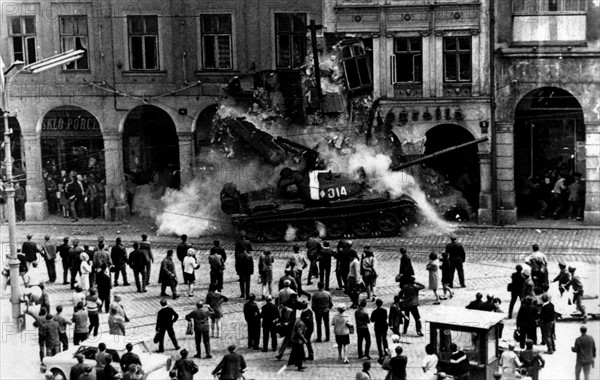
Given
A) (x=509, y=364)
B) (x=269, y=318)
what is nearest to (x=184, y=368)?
(x=269, y=318)

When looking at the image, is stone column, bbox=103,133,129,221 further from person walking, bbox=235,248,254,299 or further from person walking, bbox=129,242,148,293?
person walking, bbox=235,248,254,299

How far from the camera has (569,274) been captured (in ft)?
102

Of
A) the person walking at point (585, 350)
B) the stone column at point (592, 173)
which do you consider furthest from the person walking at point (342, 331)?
the stone column at point (592, 173)

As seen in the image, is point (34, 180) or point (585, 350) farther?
point (34, 180)

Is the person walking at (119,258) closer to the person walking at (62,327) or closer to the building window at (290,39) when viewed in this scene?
the person walking at (62,327)

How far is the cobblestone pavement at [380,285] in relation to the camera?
91.6 feet

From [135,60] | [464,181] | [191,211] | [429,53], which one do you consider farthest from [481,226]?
[135,60]

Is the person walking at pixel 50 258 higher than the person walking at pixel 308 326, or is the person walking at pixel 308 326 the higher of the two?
the person walking at pixel 50 258

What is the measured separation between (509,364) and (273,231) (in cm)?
1681

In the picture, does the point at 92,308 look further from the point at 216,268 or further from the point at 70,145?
the point at 70,145

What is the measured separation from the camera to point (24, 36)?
46.1 m

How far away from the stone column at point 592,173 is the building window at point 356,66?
831 centimetres

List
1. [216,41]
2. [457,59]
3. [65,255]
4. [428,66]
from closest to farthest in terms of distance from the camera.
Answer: [65,255] → [457,59] → [428,66] → [216,41]

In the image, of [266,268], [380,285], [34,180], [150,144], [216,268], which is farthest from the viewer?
[150,144]
